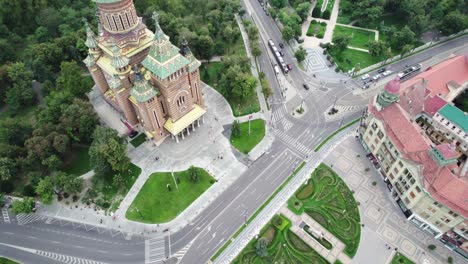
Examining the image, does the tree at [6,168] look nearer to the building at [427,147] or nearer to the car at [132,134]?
the car at [132,134]

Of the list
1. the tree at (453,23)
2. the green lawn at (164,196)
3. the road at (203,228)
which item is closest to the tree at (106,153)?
the green lawn at (164,196)

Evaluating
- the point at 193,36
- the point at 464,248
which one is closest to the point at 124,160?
the point at 193,36

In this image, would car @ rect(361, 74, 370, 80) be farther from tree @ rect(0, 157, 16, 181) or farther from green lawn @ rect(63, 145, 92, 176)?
tree @ rect(0, 157, 16, 181)

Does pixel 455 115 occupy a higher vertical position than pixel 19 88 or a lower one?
higher

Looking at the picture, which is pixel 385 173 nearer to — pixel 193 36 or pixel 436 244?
pixel 436 244

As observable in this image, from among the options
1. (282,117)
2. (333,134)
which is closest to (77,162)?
(282,117)

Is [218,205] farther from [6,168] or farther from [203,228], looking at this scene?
[6,168]
